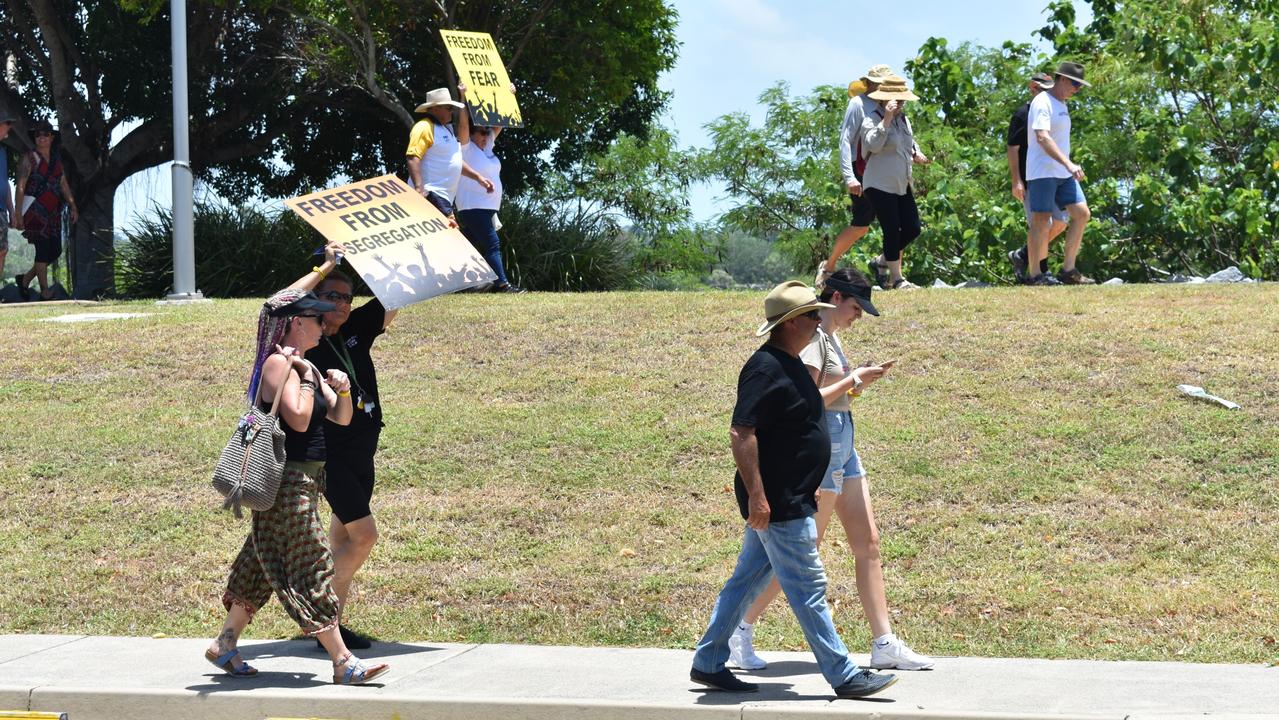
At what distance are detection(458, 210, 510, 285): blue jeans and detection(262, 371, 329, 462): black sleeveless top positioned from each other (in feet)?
23.8

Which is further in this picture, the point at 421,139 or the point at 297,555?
the point at 421,139

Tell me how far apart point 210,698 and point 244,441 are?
108 cm

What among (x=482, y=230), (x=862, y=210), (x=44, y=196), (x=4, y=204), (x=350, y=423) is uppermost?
(x=44, y=196)

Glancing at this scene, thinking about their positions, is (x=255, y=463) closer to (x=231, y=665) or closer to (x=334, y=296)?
(x=334, y=296)

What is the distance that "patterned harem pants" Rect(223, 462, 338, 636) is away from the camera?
6484 mm

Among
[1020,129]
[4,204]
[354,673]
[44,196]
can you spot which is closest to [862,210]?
[1020,129]

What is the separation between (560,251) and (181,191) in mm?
4744

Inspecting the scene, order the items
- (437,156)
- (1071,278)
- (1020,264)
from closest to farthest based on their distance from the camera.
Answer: (437,156) < (1071,278) < (1020,264)

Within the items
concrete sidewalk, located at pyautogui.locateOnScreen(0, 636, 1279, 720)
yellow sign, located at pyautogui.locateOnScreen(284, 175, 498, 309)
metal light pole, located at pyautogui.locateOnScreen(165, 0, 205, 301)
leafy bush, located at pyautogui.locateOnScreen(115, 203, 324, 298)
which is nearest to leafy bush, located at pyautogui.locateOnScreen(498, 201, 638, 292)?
leafy bush, located at pyautogui.locateOnScreen(115, 203, 324, 298)

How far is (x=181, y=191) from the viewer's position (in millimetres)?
16719

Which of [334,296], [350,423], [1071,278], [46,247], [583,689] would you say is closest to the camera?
[583,689]

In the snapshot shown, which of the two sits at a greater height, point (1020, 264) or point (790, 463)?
point (1020, 264)

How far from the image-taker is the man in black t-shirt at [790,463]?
5953 millimetres

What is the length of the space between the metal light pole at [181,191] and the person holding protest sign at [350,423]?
962 cm
